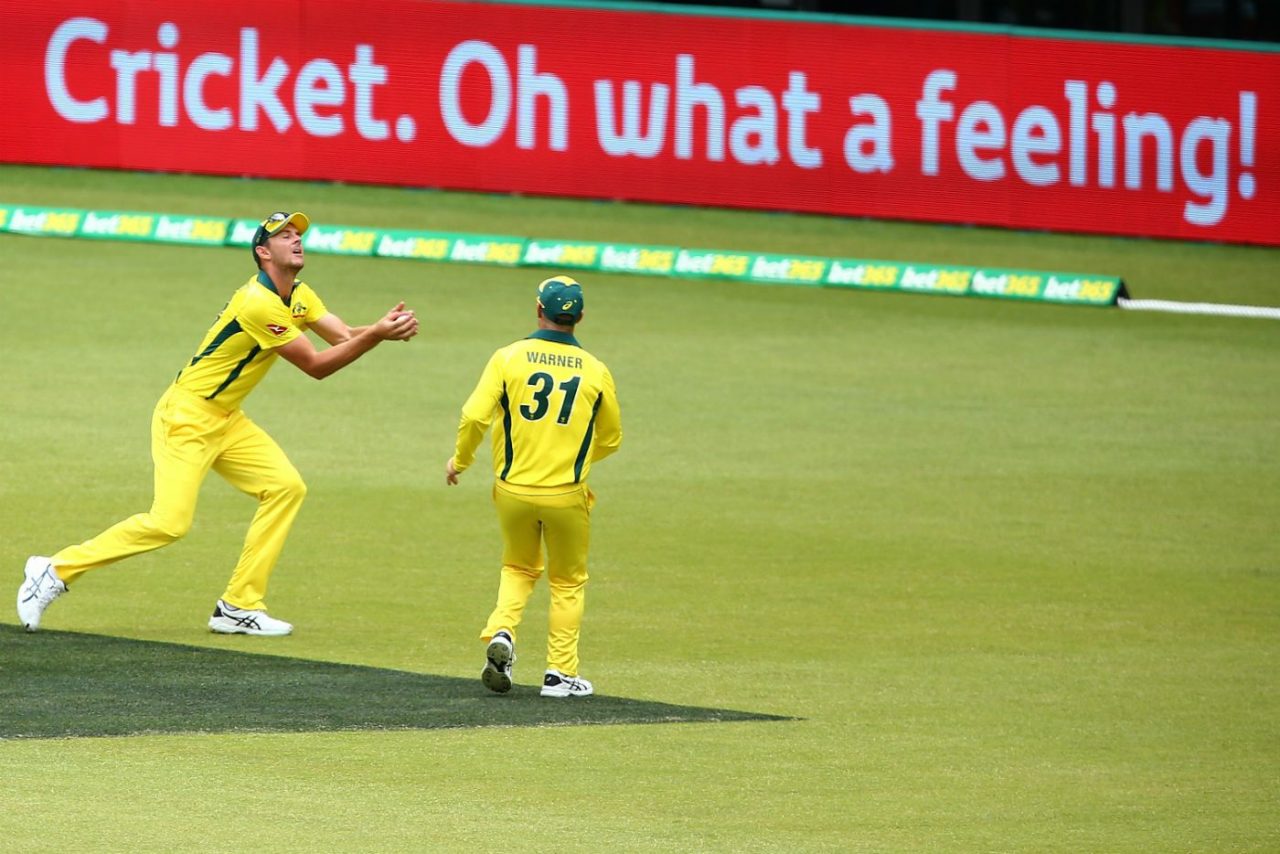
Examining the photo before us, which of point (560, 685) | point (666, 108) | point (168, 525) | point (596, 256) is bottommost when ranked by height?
point (560, 685)

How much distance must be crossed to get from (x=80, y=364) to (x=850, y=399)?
610 centimetres

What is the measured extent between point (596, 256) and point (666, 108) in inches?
76.8

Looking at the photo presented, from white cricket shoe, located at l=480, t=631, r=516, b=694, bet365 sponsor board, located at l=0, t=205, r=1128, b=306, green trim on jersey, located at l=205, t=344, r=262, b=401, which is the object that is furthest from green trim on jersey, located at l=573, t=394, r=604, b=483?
bet365 sponsor board, located at l=0, t=205, r=1128, b=306

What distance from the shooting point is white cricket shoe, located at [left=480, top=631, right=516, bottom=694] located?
439 inches

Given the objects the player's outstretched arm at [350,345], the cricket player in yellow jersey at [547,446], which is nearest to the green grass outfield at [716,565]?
the cricket player in yellow jersey at [547,446]

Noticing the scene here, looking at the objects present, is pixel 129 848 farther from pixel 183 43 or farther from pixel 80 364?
pixel 183 43

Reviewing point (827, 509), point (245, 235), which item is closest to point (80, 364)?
point (245, 235)

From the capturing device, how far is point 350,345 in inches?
483

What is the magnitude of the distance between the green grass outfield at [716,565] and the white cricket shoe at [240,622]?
0.37 ft

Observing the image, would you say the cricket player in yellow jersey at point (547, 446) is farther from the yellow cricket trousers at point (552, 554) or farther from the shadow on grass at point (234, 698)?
the shadow on grass at point (234, 698)

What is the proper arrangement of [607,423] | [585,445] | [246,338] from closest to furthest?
[585,445]
[607,423]
[246,338]

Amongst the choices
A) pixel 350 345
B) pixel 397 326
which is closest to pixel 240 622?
pixel 350 345

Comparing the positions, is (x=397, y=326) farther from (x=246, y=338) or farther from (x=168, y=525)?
(x=168, y=525)

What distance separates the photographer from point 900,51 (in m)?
25.0
